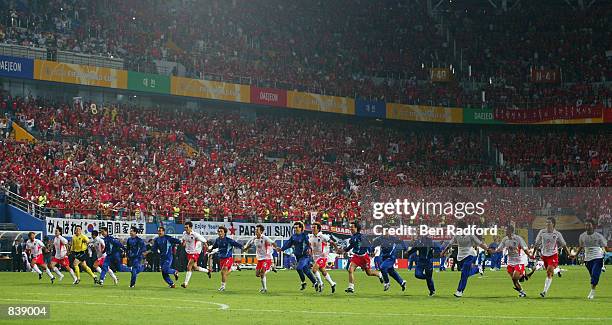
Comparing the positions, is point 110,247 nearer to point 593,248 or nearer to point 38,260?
point 38,260

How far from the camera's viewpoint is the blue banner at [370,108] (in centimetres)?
8781

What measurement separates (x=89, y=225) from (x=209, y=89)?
85.7ft

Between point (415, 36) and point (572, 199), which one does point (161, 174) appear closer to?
point (572, 199)

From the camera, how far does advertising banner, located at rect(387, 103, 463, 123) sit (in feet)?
295

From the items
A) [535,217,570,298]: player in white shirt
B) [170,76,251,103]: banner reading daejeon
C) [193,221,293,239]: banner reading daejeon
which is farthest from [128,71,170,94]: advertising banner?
[535,217,570,298]: player in white shirt

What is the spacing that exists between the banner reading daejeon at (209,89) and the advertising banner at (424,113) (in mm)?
15665

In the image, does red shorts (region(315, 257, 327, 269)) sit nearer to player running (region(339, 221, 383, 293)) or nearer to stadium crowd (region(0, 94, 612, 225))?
player running (region(339, 221, 383, 293))

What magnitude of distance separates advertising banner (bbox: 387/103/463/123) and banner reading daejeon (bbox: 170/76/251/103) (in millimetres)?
15665

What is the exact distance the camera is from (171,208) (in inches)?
2411

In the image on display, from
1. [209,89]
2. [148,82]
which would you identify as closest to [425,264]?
[148,82]

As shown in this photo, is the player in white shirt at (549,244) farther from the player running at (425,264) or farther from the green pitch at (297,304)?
the player running at (425,264)

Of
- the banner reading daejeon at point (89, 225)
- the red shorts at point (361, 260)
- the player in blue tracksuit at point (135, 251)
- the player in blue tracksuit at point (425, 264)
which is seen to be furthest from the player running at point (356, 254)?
the banner reading daejeon at point (89, 225)

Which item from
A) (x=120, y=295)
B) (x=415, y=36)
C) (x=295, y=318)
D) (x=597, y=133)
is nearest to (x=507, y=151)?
(x=597, y=133)

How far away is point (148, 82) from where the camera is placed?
74688 millimetres
